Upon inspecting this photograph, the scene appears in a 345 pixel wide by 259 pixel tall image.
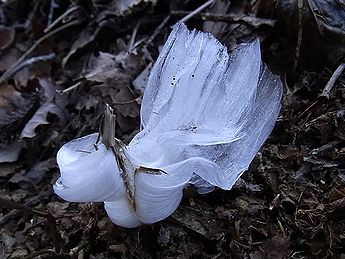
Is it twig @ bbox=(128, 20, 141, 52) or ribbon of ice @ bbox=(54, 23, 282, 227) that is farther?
twig @ bbox=(128, 20, 141, 52)

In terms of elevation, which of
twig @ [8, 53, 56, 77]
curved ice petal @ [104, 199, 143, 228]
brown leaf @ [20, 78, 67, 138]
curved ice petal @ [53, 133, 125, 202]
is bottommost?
twig @ [8, 53, 56, 77]

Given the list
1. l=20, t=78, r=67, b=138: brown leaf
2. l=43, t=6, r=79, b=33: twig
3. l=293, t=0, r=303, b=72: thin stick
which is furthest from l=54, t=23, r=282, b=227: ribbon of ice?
l=43, t=6, r=79, b=33: twig

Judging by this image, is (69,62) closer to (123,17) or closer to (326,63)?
(123,17)

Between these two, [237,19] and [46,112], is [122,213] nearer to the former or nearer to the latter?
[46,112]

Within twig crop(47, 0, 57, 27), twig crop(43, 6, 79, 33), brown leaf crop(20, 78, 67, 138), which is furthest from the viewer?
twig crop(47, 0, 57, 27)

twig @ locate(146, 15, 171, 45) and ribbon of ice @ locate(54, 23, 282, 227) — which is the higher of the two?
ribbon of ice @ locate(54, 23, 282, 227)

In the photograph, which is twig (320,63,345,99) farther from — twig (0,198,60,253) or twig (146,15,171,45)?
twig (0,198,60,253)

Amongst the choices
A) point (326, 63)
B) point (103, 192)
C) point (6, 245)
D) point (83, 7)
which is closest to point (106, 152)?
point (103, 192)

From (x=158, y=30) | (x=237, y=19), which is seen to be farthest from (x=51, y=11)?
(x=237, y=19)
